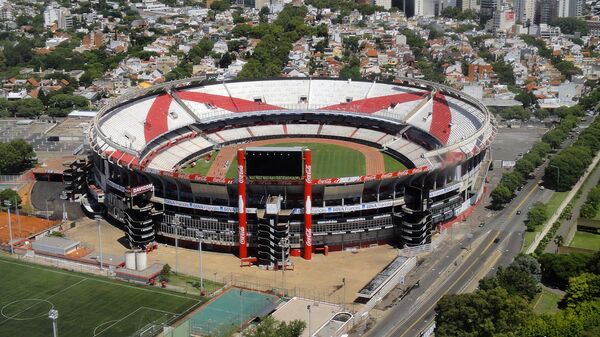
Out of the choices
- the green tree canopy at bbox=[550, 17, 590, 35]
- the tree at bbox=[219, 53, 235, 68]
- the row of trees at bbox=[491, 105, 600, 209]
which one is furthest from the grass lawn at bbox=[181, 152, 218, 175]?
the green tree canopy at bbox=[550, 17, 590, 35]

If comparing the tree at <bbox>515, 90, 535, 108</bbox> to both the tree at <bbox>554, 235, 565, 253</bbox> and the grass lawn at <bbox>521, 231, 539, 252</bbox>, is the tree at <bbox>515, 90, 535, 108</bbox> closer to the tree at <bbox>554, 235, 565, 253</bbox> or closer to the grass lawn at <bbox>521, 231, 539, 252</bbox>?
the grass lawn at <bbox>521, 231, 539, 252</bbox>

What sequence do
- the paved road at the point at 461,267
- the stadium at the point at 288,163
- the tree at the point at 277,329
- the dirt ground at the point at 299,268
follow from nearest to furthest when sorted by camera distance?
the tree at the point at 277,329 → the paved road at the point at 461,267 → the dirt ground at the point at 299,268 → the stadium at the point at 288,163

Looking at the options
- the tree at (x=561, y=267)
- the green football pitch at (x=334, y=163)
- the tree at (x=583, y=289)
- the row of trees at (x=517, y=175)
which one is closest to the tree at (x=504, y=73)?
the row of trees at (x=517, y=175)

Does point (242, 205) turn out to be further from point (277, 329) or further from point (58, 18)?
point (58, 18)

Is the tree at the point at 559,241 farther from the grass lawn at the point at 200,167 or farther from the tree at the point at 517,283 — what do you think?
the grass lawn at the point at 200,167

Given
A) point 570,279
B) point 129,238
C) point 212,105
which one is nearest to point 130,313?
point 129,238

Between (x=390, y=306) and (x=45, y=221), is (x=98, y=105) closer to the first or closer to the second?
(x=45, y=221)

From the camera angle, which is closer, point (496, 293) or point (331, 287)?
point (496, 293)
